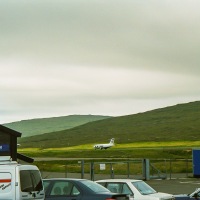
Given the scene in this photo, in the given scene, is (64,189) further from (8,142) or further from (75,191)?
(8,142)

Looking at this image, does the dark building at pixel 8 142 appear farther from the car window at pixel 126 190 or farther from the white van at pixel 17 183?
the white van at pixel 17 183

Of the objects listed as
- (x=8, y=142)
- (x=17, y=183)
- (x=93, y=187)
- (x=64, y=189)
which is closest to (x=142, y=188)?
(x=93, y=187)

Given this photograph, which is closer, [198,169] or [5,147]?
[5,147]

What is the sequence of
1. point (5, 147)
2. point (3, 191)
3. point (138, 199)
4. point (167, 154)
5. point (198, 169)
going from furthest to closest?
point (167, 154)
point (198, 169)
point (5, 147)
point (138, 199)
point (3, 191)

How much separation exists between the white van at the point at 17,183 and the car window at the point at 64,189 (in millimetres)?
1679

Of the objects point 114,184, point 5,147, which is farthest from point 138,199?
point 5,147

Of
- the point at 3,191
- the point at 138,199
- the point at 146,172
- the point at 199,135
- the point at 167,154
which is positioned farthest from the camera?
the point at 199,135

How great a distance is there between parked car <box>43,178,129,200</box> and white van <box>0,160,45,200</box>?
1646 millimetres

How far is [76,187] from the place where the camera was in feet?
62.2

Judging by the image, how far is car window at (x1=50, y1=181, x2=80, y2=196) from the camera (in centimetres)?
1900

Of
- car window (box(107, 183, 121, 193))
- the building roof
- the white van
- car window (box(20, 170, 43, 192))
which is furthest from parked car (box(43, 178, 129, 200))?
the building roof

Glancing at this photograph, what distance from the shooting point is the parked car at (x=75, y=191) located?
18.2 meters

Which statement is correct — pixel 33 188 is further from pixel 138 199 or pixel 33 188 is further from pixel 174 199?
pixel 174 199

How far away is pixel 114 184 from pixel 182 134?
17957 centimetres
